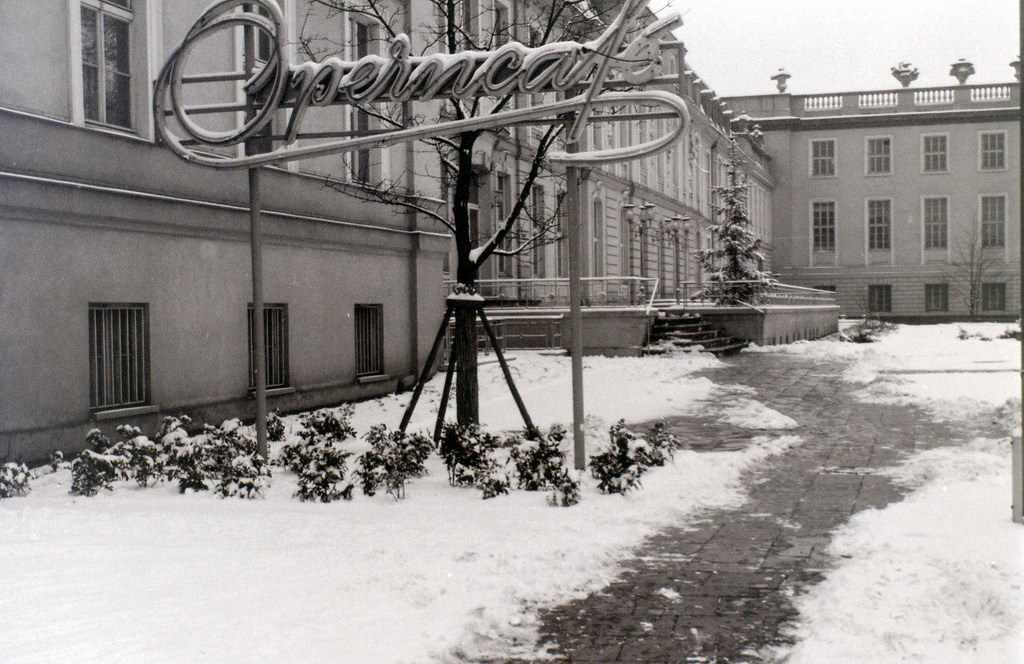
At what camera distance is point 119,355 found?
1130cm

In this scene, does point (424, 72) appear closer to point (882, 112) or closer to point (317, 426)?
point (317, 426)

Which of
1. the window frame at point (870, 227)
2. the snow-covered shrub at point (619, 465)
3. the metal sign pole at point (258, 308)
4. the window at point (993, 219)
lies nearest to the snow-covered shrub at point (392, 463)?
the metal sign pole at point (258, 308)

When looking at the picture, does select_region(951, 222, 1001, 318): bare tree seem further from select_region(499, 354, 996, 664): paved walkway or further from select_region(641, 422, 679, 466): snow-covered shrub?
select_region(641, 422, 679, 466): snow-covered shrub

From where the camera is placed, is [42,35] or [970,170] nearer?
[42,35]

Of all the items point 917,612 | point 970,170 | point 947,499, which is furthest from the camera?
point 970,170

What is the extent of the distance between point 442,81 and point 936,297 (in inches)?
2306

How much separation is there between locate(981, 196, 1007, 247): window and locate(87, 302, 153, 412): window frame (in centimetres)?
5785

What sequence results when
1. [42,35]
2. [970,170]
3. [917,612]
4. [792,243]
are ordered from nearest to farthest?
[917,612] < [42,35] < [970,170] < [792,243]

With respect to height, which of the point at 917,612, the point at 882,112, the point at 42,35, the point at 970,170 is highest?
the point at 882,112

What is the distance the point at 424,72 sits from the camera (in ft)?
30.1

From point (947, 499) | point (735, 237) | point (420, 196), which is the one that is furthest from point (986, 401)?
point (735, 237)

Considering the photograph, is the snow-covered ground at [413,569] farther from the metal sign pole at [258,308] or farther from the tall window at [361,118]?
the tall window at [361,118]

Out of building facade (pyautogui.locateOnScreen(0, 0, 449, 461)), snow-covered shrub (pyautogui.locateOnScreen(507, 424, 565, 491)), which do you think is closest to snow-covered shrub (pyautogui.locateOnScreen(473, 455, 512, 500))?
snow-covered shrub (pyautogui.locateOnScreen(507, 424, 565, 491))

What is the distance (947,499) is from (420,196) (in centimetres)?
1096
